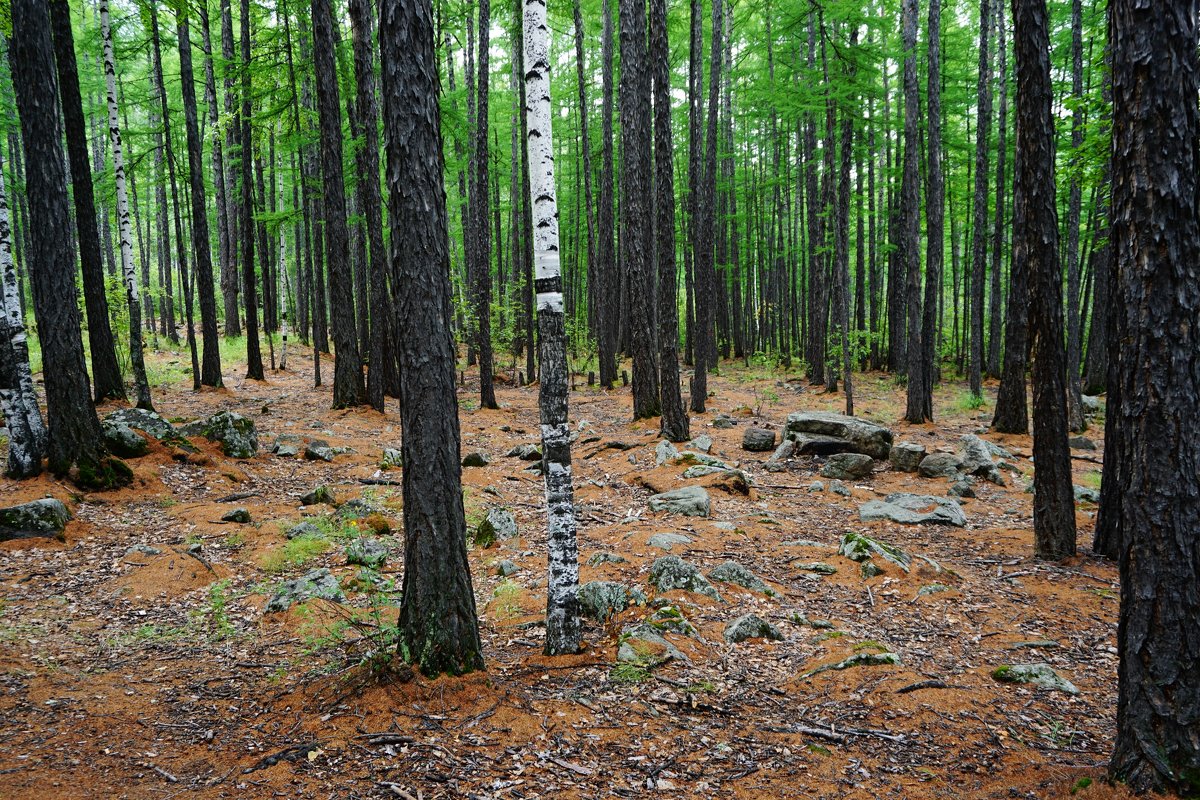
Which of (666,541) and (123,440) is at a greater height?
(123,440)

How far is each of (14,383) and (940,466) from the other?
12.8 m

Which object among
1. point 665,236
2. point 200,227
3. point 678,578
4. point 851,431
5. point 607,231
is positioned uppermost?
point 607,231

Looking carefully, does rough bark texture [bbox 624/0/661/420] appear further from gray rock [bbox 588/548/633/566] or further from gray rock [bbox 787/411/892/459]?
gray rock [bbox 588/548/633/566]

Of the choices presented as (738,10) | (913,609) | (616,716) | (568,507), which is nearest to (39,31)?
(568,507)

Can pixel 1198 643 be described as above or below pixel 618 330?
below

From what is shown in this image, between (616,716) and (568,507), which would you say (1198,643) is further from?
(568,507)

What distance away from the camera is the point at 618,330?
1070 inches

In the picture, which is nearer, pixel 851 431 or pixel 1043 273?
pixel 1043 273

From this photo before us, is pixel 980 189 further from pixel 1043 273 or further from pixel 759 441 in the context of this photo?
pixel 1043 273

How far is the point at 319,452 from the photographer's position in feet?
35.3

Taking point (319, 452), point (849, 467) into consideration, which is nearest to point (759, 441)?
point (849, 467)

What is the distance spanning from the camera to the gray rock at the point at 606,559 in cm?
652

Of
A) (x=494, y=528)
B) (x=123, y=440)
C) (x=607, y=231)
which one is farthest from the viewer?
(x=607, y=231)

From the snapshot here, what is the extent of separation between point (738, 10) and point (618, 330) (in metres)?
14.0
